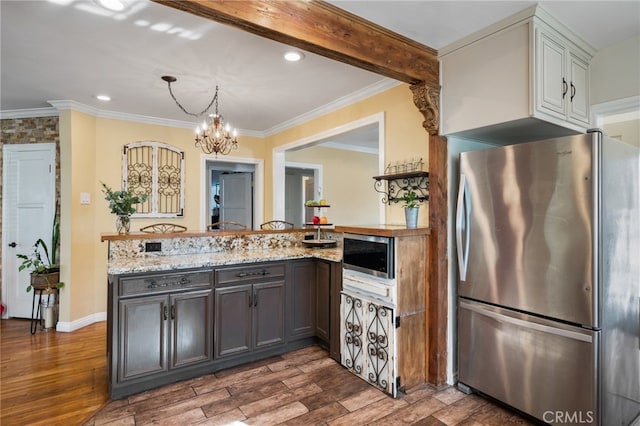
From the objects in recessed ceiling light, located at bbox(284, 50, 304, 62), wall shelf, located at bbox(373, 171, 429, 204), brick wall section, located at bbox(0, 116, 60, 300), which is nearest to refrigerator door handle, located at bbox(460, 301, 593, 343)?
wall shelf, located at bbox(373, 171, 429, 204)

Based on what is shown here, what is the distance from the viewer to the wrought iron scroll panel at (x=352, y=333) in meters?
2.74

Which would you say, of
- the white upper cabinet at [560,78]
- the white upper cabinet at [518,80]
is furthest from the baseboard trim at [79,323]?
the white upper cabinet at [560,78]

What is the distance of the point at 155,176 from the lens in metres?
4.65

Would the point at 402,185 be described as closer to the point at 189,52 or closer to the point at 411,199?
the point at 411,199

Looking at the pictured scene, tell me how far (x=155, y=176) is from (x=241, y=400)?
3390 millimetres

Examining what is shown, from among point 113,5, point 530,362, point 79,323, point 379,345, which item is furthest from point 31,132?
point 530,362

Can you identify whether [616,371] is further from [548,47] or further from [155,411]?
[155,411]

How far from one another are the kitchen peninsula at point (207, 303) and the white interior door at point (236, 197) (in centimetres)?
213

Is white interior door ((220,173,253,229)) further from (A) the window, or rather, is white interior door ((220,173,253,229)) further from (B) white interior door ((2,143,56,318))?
(B) white interior door ((2,143,56,318))

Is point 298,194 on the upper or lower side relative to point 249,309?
upper

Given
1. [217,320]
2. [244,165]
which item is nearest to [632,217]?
[217,320]

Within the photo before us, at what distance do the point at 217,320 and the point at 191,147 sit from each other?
3016 millimetres

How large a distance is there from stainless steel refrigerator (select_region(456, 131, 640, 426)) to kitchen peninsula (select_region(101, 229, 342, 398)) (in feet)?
4.02

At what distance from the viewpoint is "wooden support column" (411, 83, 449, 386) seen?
2578mm
